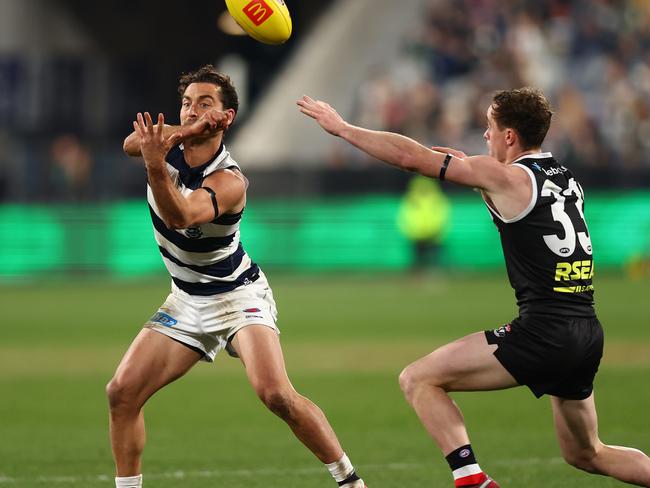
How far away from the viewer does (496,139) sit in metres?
6.82

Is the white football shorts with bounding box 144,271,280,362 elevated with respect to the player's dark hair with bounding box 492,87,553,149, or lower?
lower

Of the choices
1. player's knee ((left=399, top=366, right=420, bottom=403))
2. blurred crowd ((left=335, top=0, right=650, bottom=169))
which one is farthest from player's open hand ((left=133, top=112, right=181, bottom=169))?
blurred crowd ((left=335, top=0, right=650, bottom=169))

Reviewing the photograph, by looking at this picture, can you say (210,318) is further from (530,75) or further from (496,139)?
(530,75)

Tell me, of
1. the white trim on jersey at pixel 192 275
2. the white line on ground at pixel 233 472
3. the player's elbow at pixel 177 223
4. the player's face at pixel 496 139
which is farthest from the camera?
the white line on ground at pixel 233 472

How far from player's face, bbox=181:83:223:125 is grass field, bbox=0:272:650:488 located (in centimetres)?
254

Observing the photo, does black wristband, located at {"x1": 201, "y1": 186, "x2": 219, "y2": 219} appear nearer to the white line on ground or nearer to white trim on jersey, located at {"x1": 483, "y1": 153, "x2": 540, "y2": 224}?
white trim on jersey, located at {"x1": 483, "y1": 153, "x2": 540, "y2": 224}

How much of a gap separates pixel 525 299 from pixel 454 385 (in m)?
0.61

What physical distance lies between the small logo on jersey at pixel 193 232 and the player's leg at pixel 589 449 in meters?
2.26

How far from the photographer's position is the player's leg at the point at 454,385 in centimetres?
657

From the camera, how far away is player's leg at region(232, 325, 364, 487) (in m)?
6.98

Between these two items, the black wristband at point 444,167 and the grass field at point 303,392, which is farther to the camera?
the grass field at point 303,392

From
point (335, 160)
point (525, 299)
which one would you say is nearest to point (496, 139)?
point (525, 299)

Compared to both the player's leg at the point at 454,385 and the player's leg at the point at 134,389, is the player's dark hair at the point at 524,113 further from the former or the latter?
the player's leg at the point at 134,389

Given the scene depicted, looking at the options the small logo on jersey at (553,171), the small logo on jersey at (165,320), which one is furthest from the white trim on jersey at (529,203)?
the small logo on jersey at (165,320)
